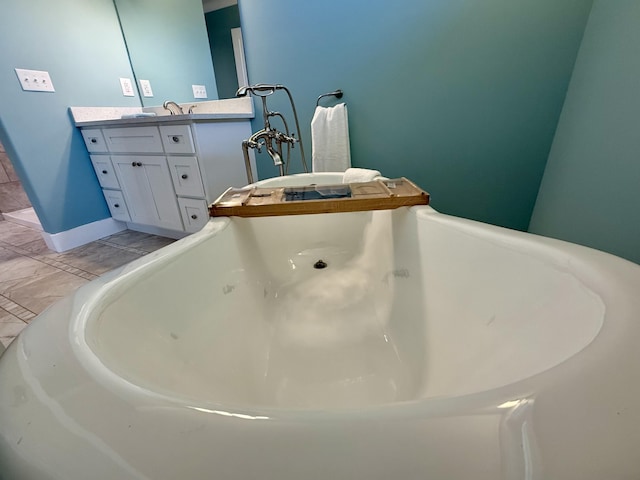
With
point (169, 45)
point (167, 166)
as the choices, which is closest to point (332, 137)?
point (167, 166)

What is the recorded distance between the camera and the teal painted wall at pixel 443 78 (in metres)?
1.10

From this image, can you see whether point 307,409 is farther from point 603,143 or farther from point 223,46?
point 223,46

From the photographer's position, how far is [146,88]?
2195 millimetres

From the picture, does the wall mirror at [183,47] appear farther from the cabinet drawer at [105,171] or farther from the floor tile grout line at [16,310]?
the floor tile grout line at [16,310]

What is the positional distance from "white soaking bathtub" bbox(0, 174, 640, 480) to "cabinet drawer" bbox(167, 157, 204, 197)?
2.51 ft

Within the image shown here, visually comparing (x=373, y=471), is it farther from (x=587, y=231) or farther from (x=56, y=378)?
(x=587, y=231)

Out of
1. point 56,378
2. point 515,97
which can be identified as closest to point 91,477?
point 56,378

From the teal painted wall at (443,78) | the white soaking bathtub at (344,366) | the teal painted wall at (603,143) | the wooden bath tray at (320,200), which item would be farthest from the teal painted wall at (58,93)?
the teal painted wall at (603,143)

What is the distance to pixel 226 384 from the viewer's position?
1.98 ft

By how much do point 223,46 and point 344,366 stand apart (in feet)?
6.78

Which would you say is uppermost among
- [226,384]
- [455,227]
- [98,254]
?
[455,227]

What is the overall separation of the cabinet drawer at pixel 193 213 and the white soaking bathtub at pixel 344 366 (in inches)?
30.8

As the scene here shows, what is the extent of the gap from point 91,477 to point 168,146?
1.75 meters

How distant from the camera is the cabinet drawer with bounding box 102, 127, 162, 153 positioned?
163 cm
